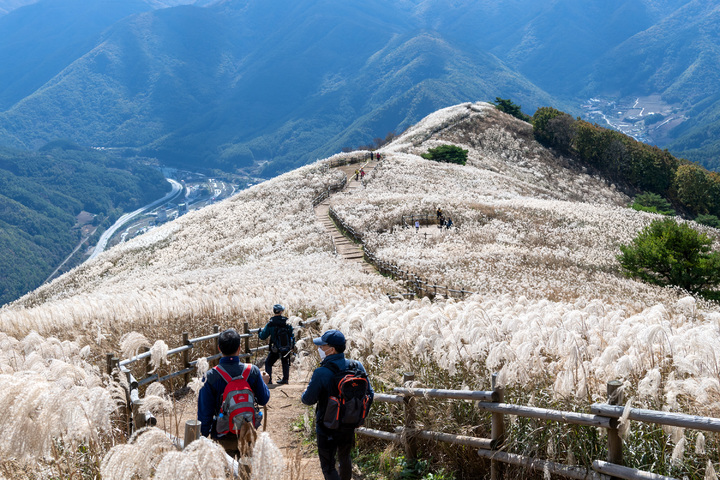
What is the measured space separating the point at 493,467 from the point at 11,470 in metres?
4.64

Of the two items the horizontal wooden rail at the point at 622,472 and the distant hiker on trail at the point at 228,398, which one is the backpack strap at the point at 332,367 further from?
the horizontal wooden rail at the point at 622,472

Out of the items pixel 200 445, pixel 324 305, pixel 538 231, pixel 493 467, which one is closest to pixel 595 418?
pixel 493 467

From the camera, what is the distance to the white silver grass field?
4.46 m

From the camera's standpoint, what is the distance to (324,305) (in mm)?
13352

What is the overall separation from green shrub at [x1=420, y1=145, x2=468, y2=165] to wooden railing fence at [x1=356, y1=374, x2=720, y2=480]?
5797cm

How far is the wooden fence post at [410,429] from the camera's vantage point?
648 centimetres

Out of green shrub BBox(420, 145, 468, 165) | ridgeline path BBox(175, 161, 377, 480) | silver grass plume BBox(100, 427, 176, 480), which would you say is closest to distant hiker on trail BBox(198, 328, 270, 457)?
ridgeline path BBox(175, 161, 377, 480)

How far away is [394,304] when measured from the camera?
33.7 ft

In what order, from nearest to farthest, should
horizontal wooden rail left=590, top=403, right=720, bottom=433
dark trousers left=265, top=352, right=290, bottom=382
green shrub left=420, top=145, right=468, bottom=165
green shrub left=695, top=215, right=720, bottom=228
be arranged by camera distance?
horizontal wooden rail left=590, top=403, right=720, bottom=433
dark trousers left=265, top=352, right=290, bottom=382
green shrub left=695, top=215, right=720, bottom=228
green shrub left=420, top=145, right=468, bottom=165

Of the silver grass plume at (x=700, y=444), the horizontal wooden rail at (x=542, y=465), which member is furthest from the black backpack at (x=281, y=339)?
the silver grass plume at (x=700, y=444)

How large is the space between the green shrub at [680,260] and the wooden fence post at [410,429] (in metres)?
19.3

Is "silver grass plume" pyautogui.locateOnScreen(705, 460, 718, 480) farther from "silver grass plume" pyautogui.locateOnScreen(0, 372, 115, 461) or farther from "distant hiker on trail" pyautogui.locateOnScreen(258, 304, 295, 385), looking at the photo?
"distant hiker on trail" pyautogui.locateOnScreen(258, 304, 295, 385)

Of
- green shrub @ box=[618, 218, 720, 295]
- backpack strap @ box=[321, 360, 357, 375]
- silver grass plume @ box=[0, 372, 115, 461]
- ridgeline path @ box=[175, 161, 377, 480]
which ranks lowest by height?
ridgeline path @ box=[175, 161, 377, 480]

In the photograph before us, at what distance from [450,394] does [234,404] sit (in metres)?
2.38
